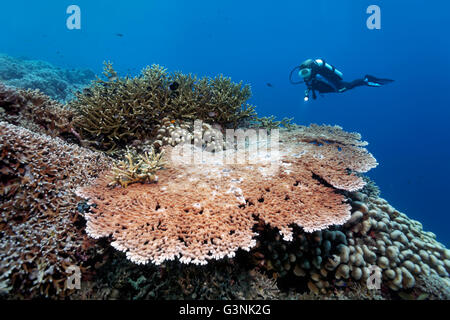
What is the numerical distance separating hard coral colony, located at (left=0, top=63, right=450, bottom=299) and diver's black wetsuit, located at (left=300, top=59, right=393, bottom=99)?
7.57 meters

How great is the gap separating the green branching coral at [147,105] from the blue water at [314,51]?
3158 centimetres

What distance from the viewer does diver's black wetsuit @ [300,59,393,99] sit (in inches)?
404

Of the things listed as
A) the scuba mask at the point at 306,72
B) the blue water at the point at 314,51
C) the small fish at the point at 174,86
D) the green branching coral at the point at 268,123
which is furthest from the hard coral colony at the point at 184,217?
the blue water at the point at 314,51

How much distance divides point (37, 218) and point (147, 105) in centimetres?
286

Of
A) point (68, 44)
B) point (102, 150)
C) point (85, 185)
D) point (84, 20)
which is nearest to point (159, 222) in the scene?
point (85, 185)

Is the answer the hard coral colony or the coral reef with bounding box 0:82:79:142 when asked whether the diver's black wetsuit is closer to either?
the hard coral colony

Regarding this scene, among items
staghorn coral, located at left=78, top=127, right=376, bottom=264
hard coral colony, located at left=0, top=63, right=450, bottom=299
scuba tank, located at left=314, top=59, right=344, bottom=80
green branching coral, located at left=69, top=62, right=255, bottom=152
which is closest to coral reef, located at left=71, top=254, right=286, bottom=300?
hard coral colony, located at left=0, top=63, right=450, bottom=299

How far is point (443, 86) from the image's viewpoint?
2157 inches

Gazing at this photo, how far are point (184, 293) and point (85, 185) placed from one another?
2.09 metres

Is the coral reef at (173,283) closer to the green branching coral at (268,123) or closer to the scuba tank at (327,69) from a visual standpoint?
the green branching coral at (268,123)

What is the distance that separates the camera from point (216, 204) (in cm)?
252

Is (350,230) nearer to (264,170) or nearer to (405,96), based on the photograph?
(264,170)

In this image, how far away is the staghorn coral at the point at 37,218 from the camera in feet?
7.06
